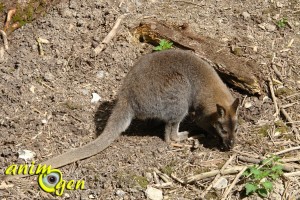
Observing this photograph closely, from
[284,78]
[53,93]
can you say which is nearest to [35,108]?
[53,93]

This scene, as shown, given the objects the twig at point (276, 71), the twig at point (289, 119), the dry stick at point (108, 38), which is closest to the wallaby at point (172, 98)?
the twig at point (289, 119)

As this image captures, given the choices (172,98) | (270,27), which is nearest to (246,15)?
(270,27)

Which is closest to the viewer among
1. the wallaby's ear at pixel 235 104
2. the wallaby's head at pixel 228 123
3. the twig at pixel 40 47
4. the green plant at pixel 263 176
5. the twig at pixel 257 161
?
the green plant at pixel 263 176

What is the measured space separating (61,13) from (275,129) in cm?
361

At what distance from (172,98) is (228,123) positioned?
0.77 m

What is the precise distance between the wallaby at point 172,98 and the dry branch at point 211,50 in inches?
12.1

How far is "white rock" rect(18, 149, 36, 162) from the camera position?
5.89 m

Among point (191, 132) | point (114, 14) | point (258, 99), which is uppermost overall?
point (114, 14)

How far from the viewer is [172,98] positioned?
6.42 meters

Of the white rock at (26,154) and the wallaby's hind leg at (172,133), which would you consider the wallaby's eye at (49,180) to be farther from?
the wallaby's hind leg at (172,133)

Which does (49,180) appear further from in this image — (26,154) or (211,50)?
(211,50)

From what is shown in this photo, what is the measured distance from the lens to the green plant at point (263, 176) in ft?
18.7

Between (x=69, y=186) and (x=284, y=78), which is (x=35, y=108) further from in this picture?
(x=284, y=78)

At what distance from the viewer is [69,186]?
5652 millimetres
